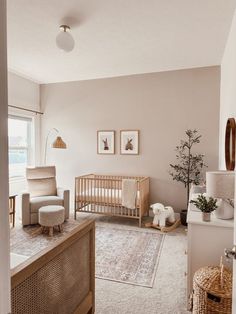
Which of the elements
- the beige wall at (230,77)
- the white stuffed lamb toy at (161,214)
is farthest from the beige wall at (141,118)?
the beige wall at (230,77)

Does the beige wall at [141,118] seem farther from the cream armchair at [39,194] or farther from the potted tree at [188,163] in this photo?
the cream armchair at [39,194]

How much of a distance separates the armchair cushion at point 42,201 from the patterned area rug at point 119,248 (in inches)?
12.7

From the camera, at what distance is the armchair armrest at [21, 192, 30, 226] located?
3.54 meters

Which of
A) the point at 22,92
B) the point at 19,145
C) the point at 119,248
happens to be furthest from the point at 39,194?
the point at 22,92

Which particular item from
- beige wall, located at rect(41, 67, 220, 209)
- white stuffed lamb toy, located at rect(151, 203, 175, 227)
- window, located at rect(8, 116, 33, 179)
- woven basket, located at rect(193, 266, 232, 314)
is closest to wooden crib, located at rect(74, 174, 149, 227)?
white stuffed lamb toy, located at rect(151, 203, 175, 227)

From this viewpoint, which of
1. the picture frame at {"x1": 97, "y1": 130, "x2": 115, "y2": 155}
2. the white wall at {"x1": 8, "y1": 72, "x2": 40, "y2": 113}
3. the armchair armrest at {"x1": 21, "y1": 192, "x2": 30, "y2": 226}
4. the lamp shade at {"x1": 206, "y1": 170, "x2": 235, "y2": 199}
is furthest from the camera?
the picture frame at {"x1": 97, "y1": 130, "x2": 115, "y2": 155}

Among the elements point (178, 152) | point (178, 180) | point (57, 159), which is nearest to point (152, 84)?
point (178, 152)

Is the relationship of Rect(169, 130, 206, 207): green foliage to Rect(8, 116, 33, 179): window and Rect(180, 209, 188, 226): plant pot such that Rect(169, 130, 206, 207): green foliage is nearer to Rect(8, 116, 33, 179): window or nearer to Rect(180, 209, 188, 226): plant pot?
Rect(180, 209, 188, 226): plant pot

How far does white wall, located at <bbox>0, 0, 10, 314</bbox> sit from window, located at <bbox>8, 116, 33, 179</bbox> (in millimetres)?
4032

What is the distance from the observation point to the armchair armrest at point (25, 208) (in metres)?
3.54

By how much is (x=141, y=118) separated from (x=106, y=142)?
34.2 inches

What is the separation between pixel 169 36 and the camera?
282 cm

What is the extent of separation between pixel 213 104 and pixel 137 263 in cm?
292

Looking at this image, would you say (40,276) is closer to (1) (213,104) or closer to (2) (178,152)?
(2) (178,152)
